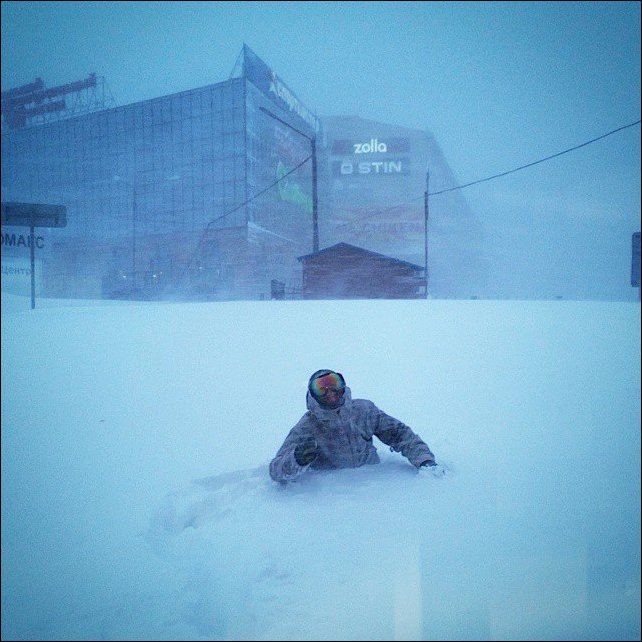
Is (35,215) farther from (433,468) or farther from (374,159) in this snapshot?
(374,159)

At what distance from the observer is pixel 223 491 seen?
2.13m

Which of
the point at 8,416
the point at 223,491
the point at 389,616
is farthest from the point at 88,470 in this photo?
the point at 389,616

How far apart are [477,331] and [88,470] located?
4367 mm

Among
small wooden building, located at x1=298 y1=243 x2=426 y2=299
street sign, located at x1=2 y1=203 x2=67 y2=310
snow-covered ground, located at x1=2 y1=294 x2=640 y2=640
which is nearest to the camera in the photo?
snow-covered ground, located at x1=2 y1=294 x2=640 y2=640

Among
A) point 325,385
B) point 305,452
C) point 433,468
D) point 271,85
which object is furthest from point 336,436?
point 271,85

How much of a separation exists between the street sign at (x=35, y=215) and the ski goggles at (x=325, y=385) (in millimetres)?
4980

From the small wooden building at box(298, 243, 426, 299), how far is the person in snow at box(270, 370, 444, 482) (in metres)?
10.9

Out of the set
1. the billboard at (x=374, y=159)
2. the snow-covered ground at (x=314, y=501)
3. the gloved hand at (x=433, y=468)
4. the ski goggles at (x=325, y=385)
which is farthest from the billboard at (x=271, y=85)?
the gloved hand at (x=433, y=468)

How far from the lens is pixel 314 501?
197 cm

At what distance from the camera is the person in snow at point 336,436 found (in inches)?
83.7

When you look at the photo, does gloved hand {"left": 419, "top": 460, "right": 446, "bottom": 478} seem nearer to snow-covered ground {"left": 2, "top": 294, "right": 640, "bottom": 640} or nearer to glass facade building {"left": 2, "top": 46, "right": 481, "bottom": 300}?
snow-covered ground {"left": 2, "top": 294, "right": 640, "bottom": 640}

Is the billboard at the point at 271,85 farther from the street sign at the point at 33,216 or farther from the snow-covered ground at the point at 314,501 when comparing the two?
the snow-covered ground at the point at 314,501

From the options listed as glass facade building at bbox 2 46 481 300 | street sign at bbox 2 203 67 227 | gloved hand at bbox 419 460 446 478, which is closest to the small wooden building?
glass facade building at bbox 2 46 481 300

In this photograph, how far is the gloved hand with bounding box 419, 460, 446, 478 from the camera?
2.17 meters
